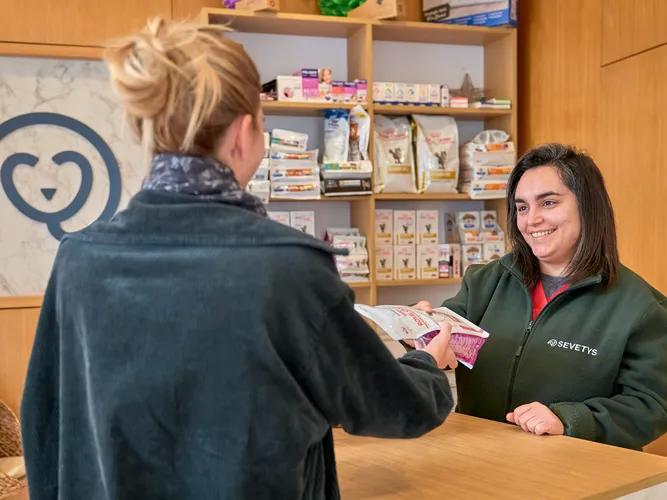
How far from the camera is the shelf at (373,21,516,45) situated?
418cm

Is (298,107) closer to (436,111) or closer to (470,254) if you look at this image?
(436,111)

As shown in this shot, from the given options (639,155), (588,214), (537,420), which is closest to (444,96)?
(639,155)

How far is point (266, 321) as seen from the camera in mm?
1002

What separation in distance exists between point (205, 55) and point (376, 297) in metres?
3.35

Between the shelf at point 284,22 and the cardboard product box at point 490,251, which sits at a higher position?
the shelf at point 284,22

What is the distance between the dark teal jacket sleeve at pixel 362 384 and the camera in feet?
3.46

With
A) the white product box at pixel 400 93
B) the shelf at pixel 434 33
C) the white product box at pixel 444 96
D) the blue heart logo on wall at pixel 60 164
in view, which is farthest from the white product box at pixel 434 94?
the blue heart logo on wall at pixel 60 164

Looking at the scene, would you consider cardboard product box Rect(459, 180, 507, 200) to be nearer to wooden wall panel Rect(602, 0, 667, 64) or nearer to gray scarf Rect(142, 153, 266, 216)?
wooden wall panel Rect(602, 0, 667, 64)

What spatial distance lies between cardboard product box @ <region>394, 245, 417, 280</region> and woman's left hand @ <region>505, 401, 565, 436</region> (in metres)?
2.35

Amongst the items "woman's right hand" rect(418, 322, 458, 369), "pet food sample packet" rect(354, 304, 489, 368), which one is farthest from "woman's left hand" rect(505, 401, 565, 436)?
"woman's right hand" rect(418, 322, 458, 369)

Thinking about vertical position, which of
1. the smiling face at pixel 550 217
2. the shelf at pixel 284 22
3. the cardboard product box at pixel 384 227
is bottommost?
the cardboard product box at pixel 384 227

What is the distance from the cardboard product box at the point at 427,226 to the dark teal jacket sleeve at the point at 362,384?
3094 millimetres

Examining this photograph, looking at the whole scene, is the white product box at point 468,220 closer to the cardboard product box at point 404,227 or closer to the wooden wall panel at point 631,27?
the cardboard product box at point 404,227

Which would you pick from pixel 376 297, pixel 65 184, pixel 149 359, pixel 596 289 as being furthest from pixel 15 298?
pixel 149 359
